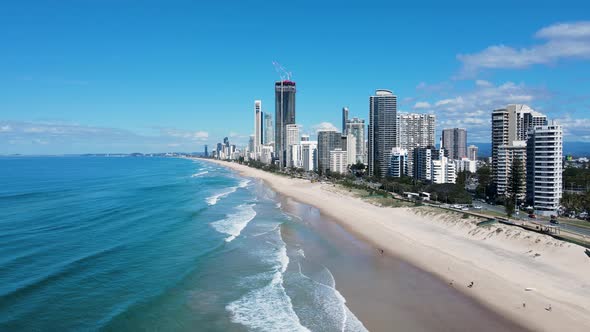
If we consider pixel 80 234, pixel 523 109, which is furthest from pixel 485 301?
pixel 523 109

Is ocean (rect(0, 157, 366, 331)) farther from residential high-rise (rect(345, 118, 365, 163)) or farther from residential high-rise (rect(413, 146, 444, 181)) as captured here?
residential high-rise (rect(345, 118, 365, 163))

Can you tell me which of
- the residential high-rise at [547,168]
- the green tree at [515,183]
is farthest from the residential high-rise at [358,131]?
the residential high-rise at [547,168]

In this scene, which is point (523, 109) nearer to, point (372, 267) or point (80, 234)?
point (372, 267)

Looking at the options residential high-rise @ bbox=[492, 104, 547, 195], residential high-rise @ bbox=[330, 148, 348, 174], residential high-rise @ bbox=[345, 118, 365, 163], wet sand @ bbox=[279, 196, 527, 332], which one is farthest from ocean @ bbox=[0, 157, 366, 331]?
residential high-rise @ bbox=[345, 118, 365, 163]

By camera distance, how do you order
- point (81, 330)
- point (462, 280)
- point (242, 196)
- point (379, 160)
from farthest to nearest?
1. point (379, 160)
2. point (242, 196)
3. point (462, 280)
4. point (81, 330)

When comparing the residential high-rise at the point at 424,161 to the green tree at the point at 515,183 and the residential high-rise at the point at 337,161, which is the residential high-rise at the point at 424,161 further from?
the residential high-rise at the point at 337,161

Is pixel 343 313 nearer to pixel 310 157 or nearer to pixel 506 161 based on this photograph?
pixel 506 161
